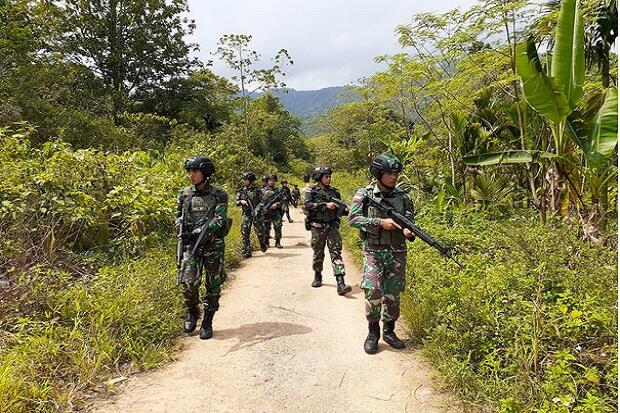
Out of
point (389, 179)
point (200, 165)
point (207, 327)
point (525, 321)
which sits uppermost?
point (200, 165)

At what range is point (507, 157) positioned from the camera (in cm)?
561

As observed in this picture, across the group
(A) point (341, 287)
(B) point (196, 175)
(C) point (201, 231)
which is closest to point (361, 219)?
(C) point (201, 231)

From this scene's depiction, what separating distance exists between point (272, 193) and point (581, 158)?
5855mm

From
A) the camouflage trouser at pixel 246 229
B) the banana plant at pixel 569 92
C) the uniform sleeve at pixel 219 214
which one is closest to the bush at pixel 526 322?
the banana plant at pixel 569 92

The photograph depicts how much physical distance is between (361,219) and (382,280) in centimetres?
62

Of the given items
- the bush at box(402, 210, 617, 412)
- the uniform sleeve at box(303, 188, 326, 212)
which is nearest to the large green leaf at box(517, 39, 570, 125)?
the bush at box(402, 210, 617, 412)

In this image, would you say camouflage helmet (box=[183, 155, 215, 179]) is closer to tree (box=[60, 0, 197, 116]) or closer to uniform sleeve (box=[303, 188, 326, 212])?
uniform sleeve (box=[303, 188, 326, 212])

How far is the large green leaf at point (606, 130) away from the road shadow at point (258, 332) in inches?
142

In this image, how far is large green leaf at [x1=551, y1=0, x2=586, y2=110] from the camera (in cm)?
454

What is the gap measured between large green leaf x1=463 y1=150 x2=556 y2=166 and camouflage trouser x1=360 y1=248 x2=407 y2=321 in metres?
2.51

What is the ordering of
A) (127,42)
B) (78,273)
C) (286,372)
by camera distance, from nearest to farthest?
→ (286,372) → (78,273) → (127,42)

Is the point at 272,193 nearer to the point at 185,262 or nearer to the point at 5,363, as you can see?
the point at 185,262

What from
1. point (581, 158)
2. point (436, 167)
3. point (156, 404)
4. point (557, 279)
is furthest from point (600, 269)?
point (436, 167)

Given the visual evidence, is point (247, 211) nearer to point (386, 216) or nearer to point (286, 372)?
point (386, 216)
